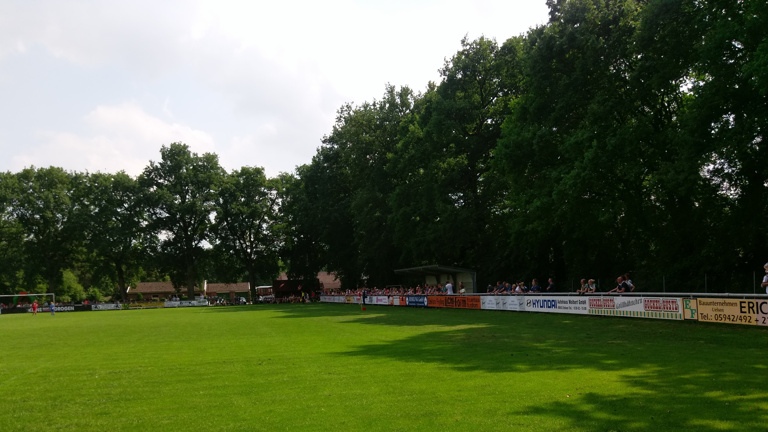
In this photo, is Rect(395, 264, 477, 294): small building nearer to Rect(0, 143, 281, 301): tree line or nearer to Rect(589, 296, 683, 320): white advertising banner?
Rect(589, 296, 683, 320): white advertising banner

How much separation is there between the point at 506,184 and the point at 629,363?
105ft

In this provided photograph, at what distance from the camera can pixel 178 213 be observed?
79062 mm

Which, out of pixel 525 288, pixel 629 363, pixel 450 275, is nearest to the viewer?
pixel 629 363

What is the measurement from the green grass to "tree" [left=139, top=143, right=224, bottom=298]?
65120 mm

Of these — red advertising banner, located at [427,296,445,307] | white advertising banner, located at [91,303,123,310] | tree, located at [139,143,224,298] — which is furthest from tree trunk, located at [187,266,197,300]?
red advertising banner, located at [427,296,445,307]

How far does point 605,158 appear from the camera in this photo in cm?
2811

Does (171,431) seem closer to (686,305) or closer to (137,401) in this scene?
(137,401)

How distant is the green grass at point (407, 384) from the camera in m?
A: 6.96

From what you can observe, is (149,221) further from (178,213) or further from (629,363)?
(629,363)

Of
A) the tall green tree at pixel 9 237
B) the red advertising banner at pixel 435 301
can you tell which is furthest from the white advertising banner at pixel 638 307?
the tall green tree at pixel 9 237

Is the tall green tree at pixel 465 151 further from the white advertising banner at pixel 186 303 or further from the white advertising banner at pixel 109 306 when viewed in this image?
the white advertising banner at pixel 109 306

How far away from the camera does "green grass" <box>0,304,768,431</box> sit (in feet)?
22.8

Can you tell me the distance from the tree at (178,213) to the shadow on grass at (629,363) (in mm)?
65659

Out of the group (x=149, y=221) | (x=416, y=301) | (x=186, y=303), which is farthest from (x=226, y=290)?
(x=416, y=301)
